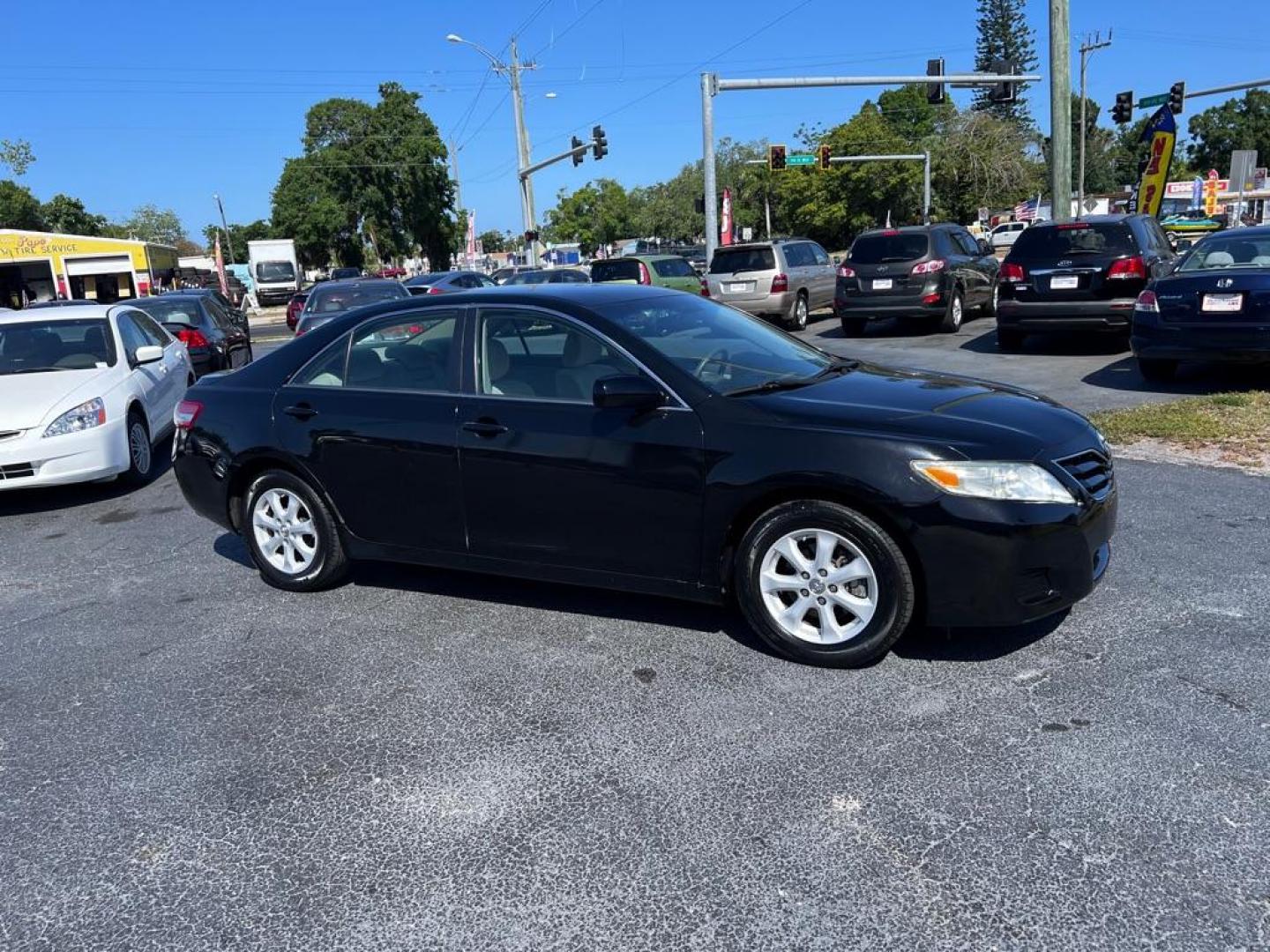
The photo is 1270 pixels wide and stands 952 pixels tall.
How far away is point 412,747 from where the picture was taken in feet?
11.7

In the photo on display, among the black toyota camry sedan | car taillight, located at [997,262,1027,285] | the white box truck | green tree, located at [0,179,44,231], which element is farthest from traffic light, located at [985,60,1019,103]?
green tree, located at [0,179,44,231]

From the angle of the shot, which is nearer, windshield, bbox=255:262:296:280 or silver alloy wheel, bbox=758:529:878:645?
silver alloy wheel, bbox=758:529:878:645

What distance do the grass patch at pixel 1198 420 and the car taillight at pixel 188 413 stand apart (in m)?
6.59

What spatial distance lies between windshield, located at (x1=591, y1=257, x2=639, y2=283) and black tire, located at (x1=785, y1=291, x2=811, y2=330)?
3.41 metres

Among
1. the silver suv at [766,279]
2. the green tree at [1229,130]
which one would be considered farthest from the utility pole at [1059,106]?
the green tree at [1229,130]

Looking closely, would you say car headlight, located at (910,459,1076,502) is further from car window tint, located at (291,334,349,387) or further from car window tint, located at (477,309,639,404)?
car window tint, located at (291,334,349,387)

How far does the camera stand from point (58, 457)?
24.0 ft

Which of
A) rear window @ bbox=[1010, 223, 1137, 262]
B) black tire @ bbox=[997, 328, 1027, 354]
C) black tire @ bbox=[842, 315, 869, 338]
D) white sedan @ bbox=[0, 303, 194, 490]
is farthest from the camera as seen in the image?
black tire @ bbox=[842, 315, 869, 338]

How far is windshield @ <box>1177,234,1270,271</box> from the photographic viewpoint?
9.19 meters

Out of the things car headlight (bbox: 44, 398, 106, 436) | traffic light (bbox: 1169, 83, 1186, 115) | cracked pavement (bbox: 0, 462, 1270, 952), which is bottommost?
cracked pavement (bbox: 0, 462, 1270, 952)

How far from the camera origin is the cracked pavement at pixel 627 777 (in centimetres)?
261

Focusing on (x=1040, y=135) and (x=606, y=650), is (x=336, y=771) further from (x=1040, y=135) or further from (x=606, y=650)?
(x=1040, y=135)

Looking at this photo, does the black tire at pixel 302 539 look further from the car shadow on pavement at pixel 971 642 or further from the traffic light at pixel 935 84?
the traffic light at pixel 935 84

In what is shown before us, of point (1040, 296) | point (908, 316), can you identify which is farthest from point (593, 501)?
point (908, 316)
